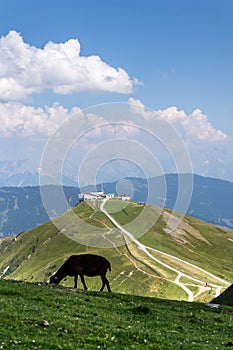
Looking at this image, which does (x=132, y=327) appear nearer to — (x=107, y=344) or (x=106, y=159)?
(x=107, y=344)

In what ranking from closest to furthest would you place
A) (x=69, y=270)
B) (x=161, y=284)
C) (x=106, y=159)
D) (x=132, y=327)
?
(x=132, y=327) < (x=69, y=270) < (x=106, y=159) < (x=161, y=284)

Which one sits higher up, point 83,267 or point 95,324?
point 83,267

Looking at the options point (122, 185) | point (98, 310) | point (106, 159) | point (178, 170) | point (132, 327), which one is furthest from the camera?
point (122, 185)

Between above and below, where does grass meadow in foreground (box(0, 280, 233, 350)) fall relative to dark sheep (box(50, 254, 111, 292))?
below

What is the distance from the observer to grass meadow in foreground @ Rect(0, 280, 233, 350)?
64.3 ft

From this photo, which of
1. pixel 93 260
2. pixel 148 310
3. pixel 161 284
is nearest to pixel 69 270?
pixel 93 260

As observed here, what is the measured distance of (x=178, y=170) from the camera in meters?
58.2

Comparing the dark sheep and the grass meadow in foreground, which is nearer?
the grass meadow in foreground

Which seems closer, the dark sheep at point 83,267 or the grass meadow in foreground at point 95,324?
the grass meadow in foreground at point 95,324

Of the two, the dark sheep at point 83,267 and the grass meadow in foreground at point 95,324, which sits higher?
the dark sheep at point 83,267

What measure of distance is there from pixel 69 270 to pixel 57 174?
18382 mm

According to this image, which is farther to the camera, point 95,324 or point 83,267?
point 83,267

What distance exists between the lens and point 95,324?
2383cm

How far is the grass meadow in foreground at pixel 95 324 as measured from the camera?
64.3 feet
